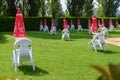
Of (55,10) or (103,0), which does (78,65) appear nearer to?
(55,10)

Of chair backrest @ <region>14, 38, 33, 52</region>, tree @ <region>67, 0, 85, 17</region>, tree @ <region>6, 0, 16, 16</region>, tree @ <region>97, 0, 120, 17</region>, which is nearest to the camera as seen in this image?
chair backrest @ <region>14, 38, 33, 52</region>

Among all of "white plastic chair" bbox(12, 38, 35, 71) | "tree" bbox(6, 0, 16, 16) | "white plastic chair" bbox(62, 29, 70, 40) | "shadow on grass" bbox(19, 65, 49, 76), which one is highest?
"tree" bbox(6, 0, 16, 16)

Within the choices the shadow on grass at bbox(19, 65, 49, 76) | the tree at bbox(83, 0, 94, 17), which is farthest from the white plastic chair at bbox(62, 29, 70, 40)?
the tree at bbox(83, 0, 94, 17)

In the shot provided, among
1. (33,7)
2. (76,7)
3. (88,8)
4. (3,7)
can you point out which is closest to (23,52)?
(3,7)

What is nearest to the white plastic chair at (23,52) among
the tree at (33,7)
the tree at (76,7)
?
the tree at (33,7)

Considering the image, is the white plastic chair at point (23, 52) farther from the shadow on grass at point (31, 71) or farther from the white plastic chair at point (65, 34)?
the white plastic chair at point (65, 34)

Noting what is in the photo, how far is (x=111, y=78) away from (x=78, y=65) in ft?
32.1

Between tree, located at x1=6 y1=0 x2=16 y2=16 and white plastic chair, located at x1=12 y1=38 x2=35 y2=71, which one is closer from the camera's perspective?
white plastic chair, located at x1=12 y1=38 x2=35 y2=71

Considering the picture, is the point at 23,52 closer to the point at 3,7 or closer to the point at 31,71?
the point at 31,71

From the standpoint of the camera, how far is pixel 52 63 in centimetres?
1075

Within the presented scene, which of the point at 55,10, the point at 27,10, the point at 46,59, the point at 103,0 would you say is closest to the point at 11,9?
the point at 27,10

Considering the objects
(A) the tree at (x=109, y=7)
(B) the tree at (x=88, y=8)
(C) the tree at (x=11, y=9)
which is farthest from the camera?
(B) the tree at (x=88, y=8)

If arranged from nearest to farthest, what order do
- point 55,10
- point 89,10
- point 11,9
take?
1. point 11,9
2. point 55,10
3. point 89,10

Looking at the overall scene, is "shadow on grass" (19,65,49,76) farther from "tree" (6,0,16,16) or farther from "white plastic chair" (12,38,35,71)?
"tree" (6,0,16,16)
